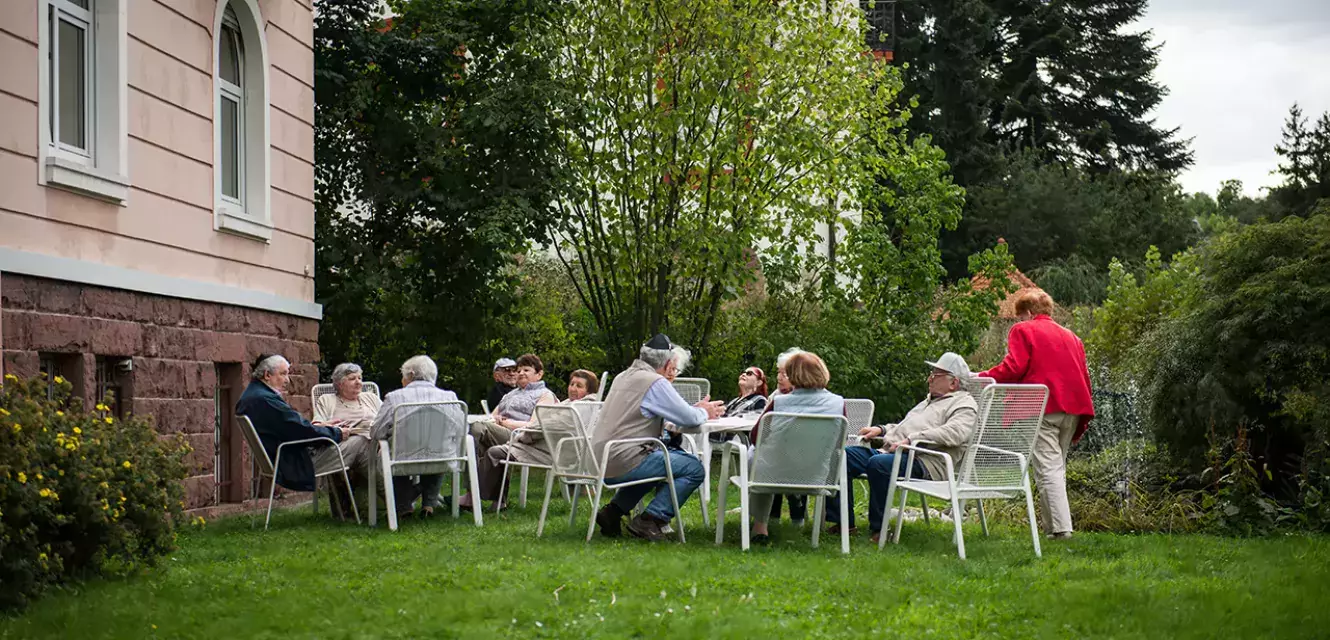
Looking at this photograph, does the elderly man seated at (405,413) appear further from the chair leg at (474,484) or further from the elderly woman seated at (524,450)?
the elderly woman seated at (524,450)

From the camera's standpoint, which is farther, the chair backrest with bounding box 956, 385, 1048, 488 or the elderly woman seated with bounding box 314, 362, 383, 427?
the elderly woman seated with bounding box 314, 362, 383, 427

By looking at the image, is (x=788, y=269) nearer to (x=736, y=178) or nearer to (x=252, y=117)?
(x=736, y=178)

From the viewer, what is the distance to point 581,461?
33.9 feet

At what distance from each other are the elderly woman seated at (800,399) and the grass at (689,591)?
0.69 feet

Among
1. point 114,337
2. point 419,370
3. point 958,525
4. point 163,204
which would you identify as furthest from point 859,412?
point 114,337

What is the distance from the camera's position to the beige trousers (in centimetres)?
1027

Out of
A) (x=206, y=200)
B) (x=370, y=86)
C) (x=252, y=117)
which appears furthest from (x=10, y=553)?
(x=370, y=86)

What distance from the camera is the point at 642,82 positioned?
18156 millimetres

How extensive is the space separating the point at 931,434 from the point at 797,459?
89 centimetres

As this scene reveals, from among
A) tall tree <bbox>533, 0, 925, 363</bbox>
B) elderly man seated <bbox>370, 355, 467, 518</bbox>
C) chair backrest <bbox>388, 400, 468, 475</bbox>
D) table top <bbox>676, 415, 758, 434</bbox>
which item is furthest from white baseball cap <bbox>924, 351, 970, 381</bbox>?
tall tree <bbox>533, 0, 925, 363</bbox>

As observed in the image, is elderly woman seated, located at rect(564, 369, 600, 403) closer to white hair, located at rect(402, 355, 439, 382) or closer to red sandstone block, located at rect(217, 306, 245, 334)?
white hair, located at rect(402, 355, 439, 382)

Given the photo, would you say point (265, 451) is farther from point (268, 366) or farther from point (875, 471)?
point (875, 471)

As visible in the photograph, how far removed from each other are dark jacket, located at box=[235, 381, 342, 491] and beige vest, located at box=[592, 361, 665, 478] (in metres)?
2.27

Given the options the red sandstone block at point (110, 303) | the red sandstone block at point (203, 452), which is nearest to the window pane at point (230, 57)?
the red sandstone block at point (110, 303)
